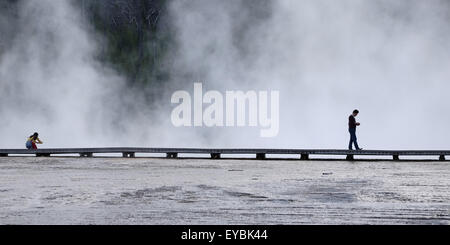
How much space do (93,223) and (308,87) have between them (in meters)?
91.3

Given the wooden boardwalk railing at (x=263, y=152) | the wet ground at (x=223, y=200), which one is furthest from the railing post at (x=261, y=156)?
the wet ground at (x=223, y=200)

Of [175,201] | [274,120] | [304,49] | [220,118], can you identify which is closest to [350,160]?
[175,201]

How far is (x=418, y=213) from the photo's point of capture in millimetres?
6523

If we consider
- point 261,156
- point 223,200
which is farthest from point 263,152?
point 223,200

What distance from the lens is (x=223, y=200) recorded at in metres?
7.69

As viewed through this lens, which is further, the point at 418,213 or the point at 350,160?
the point at 350,160

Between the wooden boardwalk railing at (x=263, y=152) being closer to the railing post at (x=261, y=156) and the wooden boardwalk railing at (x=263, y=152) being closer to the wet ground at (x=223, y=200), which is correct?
the railing post at (x=261, y=156)

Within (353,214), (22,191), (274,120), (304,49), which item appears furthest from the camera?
(274,120)

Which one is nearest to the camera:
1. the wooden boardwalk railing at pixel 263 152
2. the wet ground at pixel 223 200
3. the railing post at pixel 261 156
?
the wet ground at pixel 223 200

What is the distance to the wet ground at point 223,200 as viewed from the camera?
618 centimetres

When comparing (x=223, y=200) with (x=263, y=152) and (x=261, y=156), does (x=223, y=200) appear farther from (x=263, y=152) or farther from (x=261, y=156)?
(x=261, y=156)

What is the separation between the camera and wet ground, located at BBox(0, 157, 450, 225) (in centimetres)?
618

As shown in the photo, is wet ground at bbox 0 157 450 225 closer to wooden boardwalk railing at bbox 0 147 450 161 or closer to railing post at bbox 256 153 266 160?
wooden boardwalk railing at bbox 0 147 450 161
